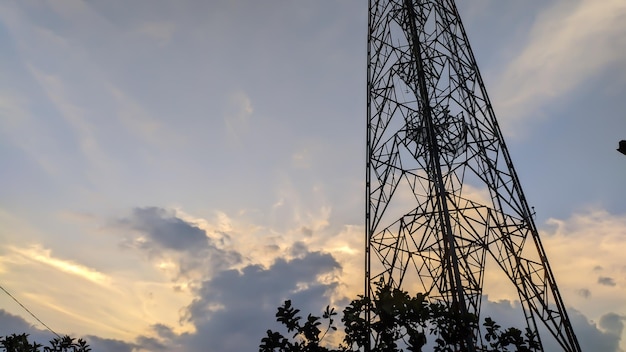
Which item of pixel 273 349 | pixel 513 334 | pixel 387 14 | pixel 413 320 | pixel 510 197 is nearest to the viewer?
pixel 413 320

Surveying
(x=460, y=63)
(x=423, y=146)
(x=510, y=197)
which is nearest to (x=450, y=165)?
(x=423, y=146)

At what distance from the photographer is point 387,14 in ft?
63.1

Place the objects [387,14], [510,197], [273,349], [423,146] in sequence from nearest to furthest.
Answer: [273,349] → [510,197] → [423,146] → [387,14]

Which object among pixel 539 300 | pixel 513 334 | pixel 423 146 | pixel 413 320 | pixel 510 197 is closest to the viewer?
pixel 413 320

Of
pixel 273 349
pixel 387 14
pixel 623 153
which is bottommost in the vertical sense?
pixel 273 349

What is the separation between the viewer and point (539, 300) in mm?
12992

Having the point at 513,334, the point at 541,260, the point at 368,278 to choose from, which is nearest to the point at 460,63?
the point at 541,260

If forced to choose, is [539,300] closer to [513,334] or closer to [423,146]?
[513,334]

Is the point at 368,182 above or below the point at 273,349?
above

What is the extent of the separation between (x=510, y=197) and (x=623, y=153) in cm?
354

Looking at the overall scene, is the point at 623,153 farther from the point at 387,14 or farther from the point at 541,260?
the point at 387,14

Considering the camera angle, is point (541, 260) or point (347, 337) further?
point (541, 260)

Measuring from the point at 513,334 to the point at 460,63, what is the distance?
438 inches

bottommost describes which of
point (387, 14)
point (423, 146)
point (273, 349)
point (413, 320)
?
point (273, 349)
